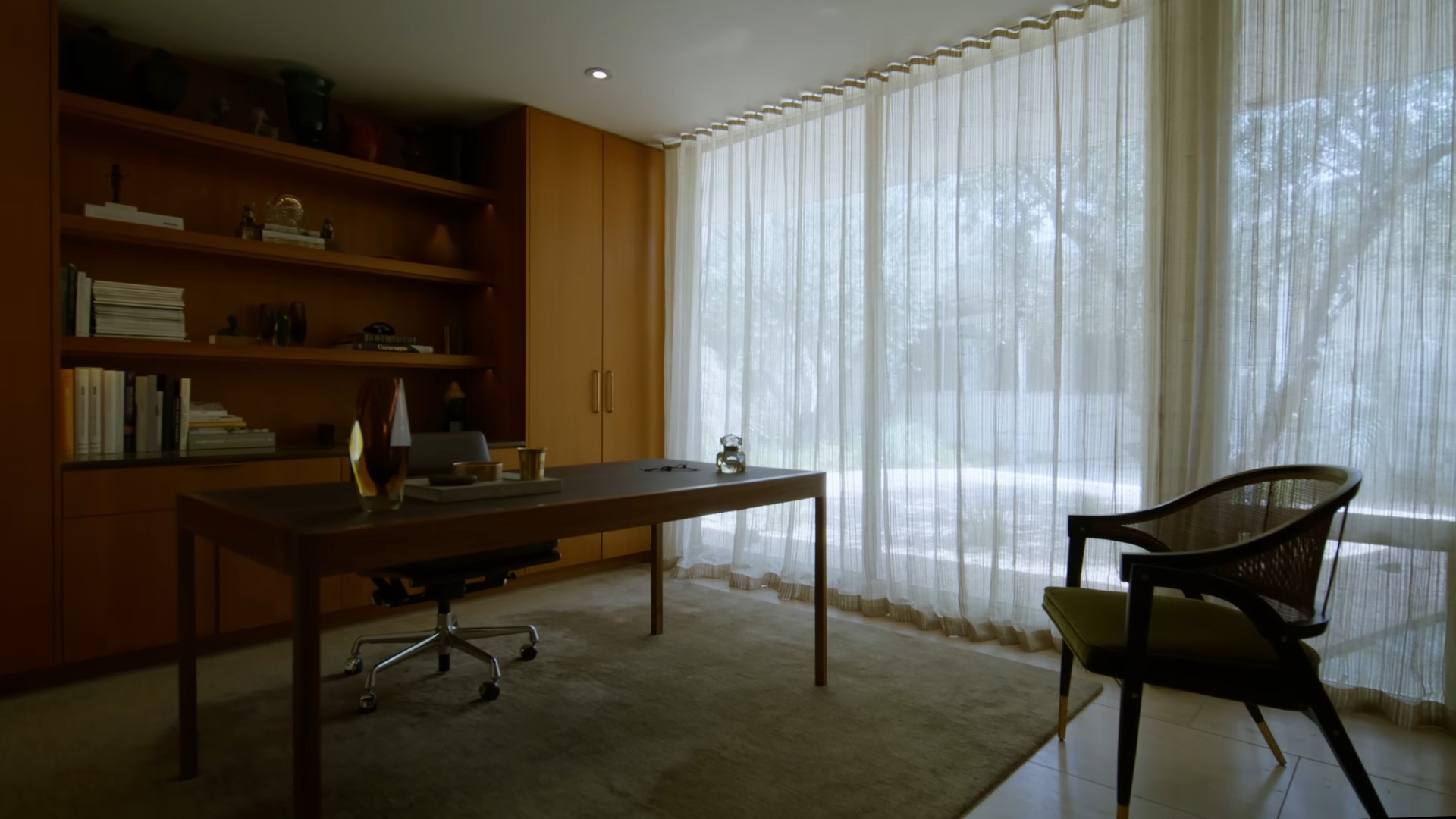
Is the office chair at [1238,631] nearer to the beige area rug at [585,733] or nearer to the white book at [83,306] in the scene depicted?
the beige area rug at [585,733]

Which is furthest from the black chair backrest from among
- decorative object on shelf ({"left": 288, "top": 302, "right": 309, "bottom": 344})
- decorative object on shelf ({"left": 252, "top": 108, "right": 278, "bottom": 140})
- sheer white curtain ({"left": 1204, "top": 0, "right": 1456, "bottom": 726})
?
sheer white curtain ({"left": 1204, "top": 0, "right": 1456, "bottom": 726})

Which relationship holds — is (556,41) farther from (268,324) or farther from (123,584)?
(123,584)

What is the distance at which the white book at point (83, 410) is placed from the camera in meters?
2.93


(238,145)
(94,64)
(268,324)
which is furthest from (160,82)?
(268,324)

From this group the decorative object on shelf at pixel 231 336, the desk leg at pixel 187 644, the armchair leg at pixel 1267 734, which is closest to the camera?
the desk leg at pixel 187 644

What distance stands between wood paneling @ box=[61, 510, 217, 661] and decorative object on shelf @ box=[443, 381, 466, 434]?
1.37 metres

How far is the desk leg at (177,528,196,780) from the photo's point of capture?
200cm

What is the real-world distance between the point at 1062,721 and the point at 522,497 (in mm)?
1721

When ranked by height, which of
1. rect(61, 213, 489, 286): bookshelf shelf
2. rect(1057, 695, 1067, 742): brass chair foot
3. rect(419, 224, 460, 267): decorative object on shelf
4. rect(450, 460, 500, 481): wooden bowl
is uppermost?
rect(419, 224, 460, 267): decorative object on shelf

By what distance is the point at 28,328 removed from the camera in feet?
8.83

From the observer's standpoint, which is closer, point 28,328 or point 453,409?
point 28,328

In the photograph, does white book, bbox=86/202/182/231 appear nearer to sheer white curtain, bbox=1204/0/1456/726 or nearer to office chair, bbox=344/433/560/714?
office chair, bbox=344/433/560/714

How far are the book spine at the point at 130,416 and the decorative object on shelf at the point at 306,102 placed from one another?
4.34 ft

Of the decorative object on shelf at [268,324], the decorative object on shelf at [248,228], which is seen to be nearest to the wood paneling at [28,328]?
the decorative object on shelf at [248,228]
